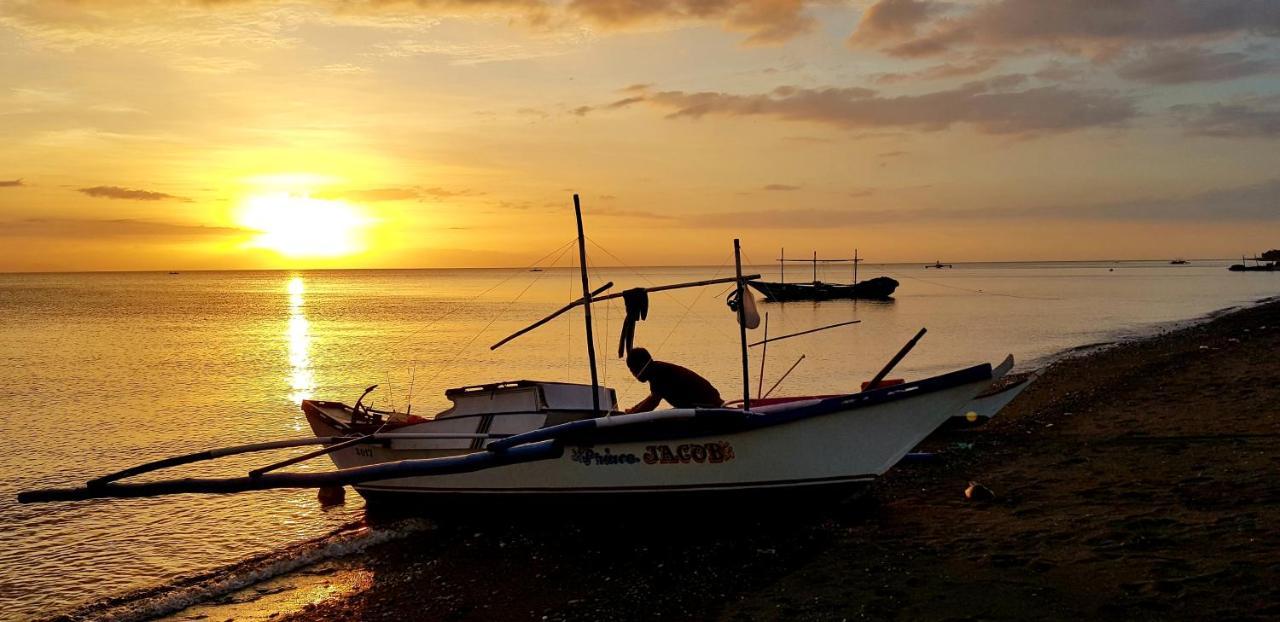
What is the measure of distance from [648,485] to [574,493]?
105cm

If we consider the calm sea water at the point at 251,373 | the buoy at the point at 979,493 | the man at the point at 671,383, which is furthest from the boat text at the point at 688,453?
the calm sea water at the point at 251,373

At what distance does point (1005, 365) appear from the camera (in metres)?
9.46

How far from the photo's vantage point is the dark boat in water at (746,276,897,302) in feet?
259

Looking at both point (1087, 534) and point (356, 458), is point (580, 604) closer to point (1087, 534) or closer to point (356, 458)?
point (1087, 534)

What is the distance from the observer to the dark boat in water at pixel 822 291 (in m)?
79.0

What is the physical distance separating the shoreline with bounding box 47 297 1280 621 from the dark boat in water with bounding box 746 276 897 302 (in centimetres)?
6562

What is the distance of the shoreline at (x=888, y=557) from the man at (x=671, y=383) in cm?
162

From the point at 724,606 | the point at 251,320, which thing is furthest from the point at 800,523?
the point at 251,320

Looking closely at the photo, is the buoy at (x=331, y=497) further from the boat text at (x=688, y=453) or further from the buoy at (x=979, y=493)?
the buoy at (x=979, y=493)

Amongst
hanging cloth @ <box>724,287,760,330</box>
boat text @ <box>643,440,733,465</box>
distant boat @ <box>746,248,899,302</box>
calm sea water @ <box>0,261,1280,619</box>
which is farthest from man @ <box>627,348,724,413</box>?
distant boat @ <box>746,248,899,302</box>

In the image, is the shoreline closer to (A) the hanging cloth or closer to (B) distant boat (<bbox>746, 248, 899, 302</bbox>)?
(A) the hanging cloth

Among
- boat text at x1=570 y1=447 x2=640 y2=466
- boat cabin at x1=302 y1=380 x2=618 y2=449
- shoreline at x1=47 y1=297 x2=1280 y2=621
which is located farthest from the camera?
boat cabin at x1=302 y1=380 x2=618 y2=449

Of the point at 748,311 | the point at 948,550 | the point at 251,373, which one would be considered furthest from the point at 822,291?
the point at 948,550

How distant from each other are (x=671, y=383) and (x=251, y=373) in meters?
28.1
